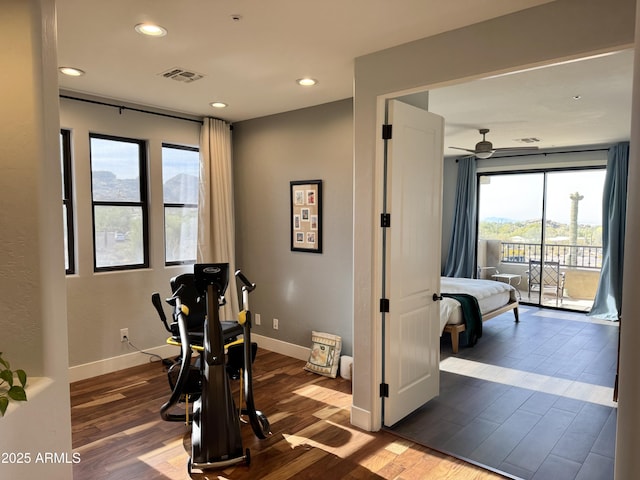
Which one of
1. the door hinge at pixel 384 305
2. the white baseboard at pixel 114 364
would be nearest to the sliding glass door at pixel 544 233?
the door hinge at pixel 384 305

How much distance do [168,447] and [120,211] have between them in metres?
2.49

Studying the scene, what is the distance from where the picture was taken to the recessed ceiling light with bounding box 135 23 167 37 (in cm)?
257

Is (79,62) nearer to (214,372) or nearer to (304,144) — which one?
(304,144)

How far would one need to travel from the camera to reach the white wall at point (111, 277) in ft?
13.4

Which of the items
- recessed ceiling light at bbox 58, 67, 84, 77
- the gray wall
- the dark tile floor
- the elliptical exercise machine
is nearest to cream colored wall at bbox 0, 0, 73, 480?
the elliptical exercise machine

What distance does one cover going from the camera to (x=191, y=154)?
504 centimetres

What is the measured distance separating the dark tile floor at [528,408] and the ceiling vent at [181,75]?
10.4ft

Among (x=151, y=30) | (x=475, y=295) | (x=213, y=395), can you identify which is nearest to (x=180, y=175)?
(x=151, y=30)

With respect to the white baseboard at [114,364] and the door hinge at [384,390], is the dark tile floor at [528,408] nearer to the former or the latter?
the door hinge at [384,390]

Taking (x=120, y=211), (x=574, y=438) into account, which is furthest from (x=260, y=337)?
(x=574, y=438)

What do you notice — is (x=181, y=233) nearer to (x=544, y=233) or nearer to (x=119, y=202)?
(x=119, y=202)

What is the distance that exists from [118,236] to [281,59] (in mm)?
2563

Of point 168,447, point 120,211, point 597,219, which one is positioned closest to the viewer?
point 168,447

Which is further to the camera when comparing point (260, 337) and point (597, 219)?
point (597, 219)
